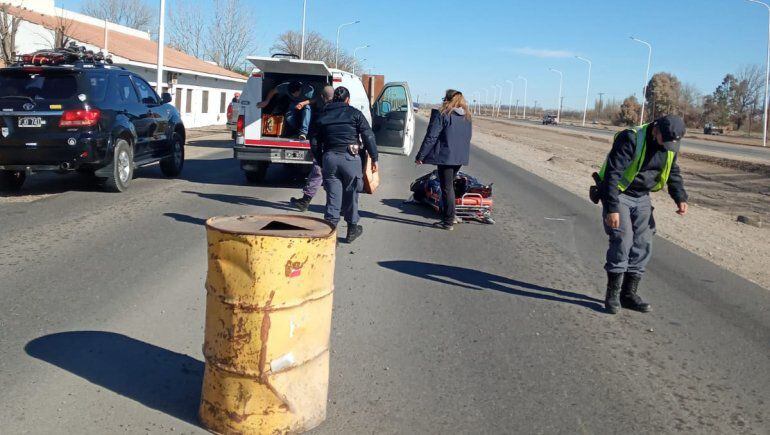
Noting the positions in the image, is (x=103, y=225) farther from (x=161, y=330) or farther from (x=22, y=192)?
(x=161, y=330)

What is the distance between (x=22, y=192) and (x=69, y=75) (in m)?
2.07

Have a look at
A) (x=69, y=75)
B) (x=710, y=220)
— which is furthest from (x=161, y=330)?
(x=710, y=220)

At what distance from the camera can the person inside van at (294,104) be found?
448 inches

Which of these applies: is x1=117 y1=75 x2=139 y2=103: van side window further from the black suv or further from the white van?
the white van

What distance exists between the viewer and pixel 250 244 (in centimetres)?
341

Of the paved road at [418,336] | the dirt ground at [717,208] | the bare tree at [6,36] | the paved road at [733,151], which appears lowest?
the paved road at [418,336]

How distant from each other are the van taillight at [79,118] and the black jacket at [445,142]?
4.92 metres

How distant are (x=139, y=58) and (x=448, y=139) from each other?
24060 mm

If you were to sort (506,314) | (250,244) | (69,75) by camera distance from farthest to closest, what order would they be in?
(69,75), (506,314), (250,244)

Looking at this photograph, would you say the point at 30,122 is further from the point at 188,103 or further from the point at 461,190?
the point at 188,103

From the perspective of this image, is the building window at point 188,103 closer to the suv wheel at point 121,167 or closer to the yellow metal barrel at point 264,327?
the suv wheel at point 121,167

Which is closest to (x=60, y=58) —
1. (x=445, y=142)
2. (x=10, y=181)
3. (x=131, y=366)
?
(x=10, y=181)

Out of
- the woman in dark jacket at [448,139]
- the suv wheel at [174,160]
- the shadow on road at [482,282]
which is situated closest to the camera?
the shadow on road at [482,282]

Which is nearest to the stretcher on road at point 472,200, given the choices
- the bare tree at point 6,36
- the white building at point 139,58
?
the bare tree at point 6,36
